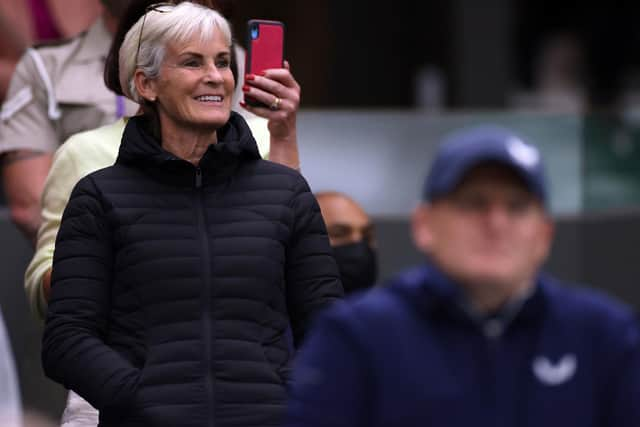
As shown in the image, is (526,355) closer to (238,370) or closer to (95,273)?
(238,370)

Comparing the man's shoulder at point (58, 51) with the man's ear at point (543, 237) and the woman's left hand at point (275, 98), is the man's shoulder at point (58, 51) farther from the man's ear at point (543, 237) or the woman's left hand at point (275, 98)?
the man's ear at point (543, 237)

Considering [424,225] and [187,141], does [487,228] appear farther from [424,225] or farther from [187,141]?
[187,141]

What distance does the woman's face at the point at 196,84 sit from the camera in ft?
15.5

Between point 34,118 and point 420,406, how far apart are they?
10.00 ft

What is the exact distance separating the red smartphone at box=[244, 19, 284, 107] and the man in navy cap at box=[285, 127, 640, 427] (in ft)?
6.54

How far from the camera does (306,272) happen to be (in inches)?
181

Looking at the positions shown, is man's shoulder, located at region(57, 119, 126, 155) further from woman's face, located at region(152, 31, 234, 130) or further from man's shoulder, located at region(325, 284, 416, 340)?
man's shoulder, located at region(325, 284, 416, 340)

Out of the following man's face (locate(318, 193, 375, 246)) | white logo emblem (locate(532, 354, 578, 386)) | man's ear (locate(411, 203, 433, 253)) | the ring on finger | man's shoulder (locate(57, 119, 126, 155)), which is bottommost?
man's face (locate(318, 193, 375, 246))

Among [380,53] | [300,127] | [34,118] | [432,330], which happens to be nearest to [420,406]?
[432,330]

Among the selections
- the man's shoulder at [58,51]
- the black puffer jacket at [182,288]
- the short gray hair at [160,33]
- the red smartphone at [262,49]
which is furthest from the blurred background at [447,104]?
the black puffer jacket at [182,288]

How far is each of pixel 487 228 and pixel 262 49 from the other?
2116mm

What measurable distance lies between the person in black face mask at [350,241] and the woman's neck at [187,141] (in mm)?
1730

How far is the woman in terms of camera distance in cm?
437

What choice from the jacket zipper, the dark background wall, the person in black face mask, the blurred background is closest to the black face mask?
the person in black face mask
